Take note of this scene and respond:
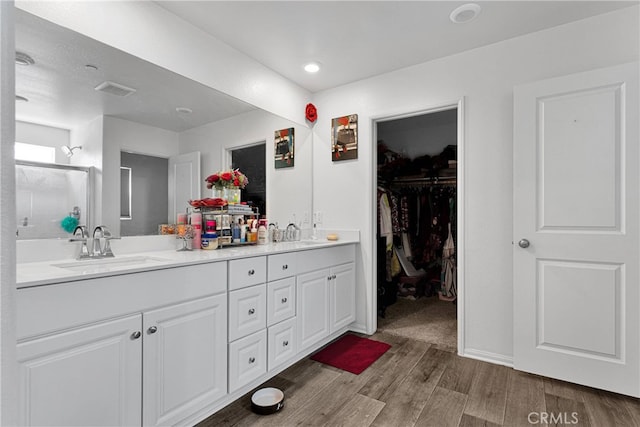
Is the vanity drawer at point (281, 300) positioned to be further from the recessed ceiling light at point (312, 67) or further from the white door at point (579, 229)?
the recessed ceiling light at point (312, 67)

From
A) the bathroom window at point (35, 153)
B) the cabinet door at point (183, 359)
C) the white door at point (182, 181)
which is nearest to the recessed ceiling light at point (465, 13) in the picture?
the white door at point (182, 181)

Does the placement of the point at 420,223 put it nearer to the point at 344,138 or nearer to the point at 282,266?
the point at 344,138

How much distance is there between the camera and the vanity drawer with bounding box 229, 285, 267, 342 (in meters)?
1.82

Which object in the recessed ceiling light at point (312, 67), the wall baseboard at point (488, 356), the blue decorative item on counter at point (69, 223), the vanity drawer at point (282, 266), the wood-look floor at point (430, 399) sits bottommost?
the wood-look floor at point (430, 399)

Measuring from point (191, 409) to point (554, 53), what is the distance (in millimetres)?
3176

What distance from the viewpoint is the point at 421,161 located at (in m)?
4.29

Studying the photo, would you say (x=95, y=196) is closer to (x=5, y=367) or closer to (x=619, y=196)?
(x=5, y=367)

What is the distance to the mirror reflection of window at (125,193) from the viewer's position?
196 centimetres

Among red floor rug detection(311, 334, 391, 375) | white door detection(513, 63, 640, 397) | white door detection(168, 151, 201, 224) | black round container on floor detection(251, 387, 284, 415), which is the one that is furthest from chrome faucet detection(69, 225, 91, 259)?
white door detection(513, 63, 640, 397)

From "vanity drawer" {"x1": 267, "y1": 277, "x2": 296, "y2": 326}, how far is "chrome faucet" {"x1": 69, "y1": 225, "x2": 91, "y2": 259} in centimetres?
103

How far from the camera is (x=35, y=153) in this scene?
1.61 meters

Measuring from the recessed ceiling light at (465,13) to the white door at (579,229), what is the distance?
63 centimetres

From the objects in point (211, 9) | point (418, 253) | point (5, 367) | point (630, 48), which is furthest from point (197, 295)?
point (418, 253)

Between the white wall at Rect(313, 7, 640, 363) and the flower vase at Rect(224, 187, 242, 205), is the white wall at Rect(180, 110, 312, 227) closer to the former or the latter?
the flower vase at Rect(224, 187, 242, 205)
